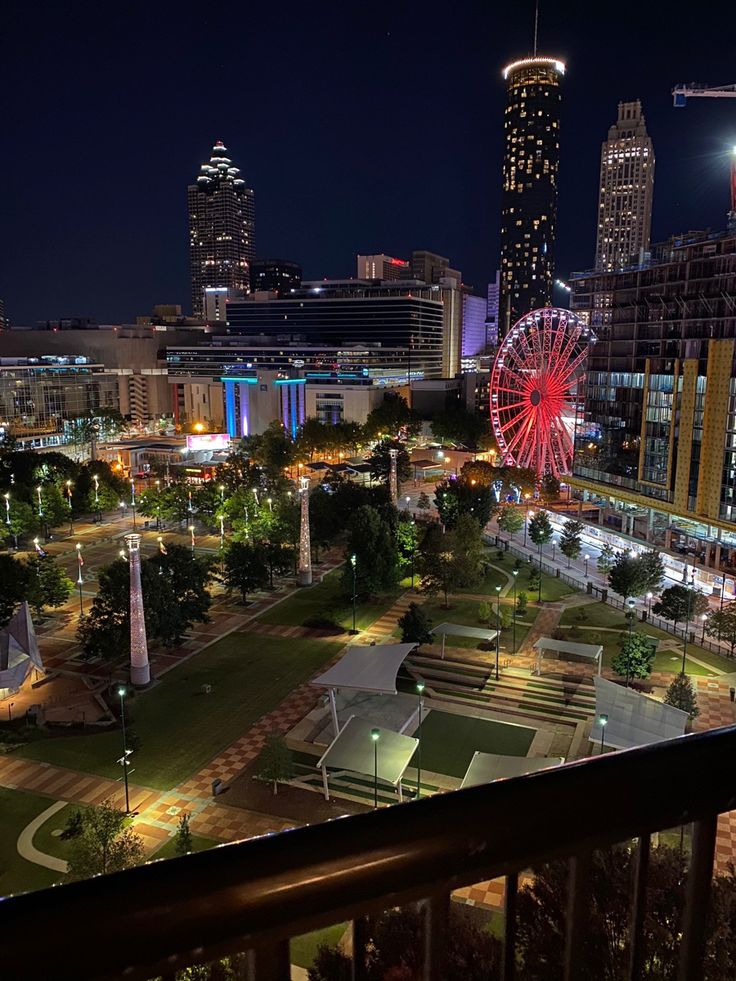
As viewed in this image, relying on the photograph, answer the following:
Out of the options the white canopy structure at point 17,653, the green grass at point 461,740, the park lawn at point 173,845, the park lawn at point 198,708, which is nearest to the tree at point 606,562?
the park lawn at point 198,708

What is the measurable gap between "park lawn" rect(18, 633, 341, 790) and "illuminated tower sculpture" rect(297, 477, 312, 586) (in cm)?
589

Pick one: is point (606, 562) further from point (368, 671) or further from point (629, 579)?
point (368, 671)

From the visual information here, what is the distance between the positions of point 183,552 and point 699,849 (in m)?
25.4

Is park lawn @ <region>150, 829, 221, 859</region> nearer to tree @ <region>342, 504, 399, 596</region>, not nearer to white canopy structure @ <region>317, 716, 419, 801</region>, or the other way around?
white canopy structure @ <region>317, 716, 419, 801</region>

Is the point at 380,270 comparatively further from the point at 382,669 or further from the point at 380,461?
the point at 382,669

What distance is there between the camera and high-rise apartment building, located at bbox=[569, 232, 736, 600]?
3262 cm

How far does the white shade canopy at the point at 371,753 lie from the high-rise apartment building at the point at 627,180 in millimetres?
130776

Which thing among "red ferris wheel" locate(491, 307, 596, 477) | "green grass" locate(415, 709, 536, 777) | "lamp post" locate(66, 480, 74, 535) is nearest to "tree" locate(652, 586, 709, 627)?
"green grass" locate(415, 709, 536, 777)

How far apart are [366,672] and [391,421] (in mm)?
50061

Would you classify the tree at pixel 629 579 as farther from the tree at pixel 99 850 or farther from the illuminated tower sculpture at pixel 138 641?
the tree at pixel 99 850

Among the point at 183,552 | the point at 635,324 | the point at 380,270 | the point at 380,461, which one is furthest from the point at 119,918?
the point at 380,270

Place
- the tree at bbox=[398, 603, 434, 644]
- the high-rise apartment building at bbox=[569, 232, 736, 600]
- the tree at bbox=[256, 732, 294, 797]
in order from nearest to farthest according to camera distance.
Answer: the tree at bbox=[256, 732, 294, 797] < the tree at bbox=[398, 603, 434, 644] < the high-rise apartment building at bbox=[569, 232, 736, 600]

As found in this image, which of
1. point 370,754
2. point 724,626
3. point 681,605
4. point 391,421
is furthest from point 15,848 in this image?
point 391,421

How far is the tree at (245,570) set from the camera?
2853cm
